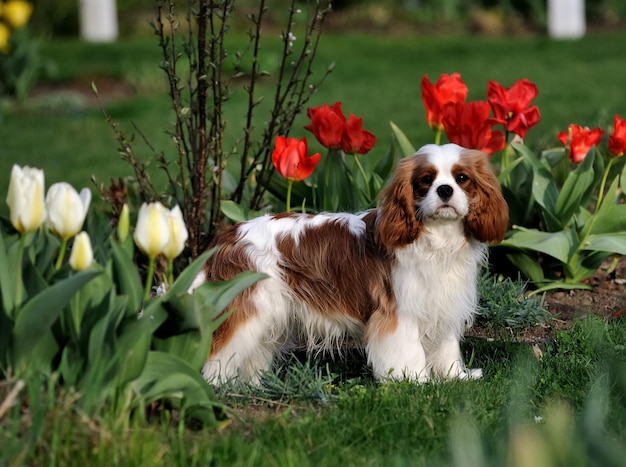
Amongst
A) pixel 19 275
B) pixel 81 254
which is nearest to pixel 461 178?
pixel 81 254

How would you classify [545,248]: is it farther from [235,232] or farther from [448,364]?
[235,232]

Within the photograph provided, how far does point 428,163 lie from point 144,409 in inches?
56.3

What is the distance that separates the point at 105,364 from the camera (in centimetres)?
311

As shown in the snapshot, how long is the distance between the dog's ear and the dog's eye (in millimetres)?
164

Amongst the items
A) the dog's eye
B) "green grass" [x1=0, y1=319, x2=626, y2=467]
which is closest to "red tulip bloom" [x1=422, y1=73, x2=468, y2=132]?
the dog's eye

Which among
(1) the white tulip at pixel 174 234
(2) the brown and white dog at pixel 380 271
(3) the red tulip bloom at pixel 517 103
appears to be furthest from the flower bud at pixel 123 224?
(3) the red tulip bloom at pixel 517 103

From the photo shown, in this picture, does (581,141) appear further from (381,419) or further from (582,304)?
(381,419)

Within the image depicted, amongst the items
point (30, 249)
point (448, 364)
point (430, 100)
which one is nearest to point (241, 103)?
point (430, 100)

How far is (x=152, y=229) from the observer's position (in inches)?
120

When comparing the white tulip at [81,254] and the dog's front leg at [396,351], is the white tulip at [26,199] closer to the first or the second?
the white tulip at [81,254]

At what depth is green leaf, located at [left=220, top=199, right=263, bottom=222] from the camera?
484 cm

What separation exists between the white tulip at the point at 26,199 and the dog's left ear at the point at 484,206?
66.4 inches

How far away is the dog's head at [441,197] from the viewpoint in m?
3.95

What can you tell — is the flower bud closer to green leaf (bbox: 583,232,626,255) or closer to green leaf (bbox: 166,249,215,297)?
green leaf (bbox: 166,249,215,297)
